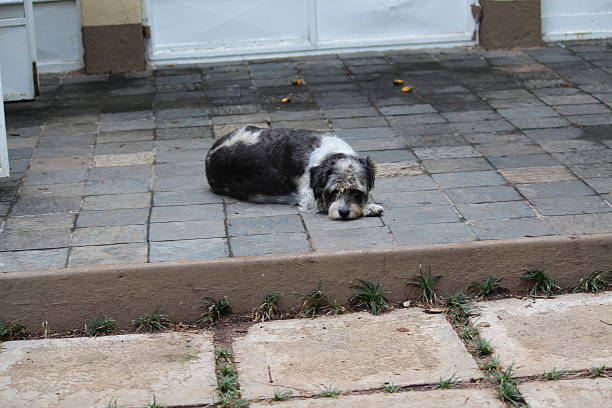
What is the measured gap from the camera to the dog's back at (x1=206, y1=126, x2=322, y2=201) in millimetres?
6461

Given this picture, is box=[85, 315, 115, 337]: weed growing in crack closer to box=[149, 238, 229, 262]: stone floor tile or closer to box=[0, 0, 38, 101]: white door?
box=[149, 238, 229, 262]: stone floor tile

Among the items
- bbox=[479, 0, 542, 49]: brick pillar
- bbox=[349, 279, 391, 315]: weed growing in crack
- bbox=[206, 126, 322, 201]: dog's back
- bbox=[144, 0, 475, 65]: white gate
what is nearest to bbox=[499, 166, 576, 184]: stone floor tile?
bbox=[206, 126, 322, 201]: dog's back

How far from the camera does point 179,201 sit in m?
6.58

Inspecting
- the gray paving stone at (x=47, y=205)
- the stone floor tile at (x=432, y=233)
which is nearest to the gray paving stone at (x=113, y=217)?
the gray paving stone at (x=47, y=205)

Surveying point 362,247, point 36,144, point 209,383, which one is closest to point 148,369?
point 209,383

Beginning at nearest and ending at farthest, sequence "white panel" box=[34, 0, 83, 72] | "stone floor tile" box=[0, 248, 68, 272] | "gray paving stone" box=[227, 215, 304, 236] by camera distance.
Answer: "stone floor tile" box=[0, 248, 68, 272], "gray paving stone" box=[227, 215, 304, 236], "white panel" box=[34, 0, 83, 72]

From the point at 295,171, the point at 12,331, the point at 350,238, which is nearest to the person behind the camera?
the point at 12,331

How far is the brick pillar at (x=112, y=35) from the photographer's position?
416 inches

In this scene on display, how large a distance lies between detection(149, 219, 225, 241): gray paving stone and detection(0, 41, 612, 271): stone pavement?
0.02 meters

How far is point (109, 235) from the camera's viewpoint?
5.98m

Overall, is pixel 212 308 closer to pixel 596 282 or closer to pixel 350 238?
pixel 350 238

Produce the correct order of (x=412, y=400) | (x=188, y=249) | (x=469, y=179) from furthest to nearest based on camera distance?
1. (x=469, y=179)
2. (x=188, y=249)
3. (x=412, y=400)

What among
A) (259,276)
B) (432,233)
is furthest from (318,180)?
(259,276)

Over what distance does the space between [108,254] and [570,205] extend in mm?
3129
